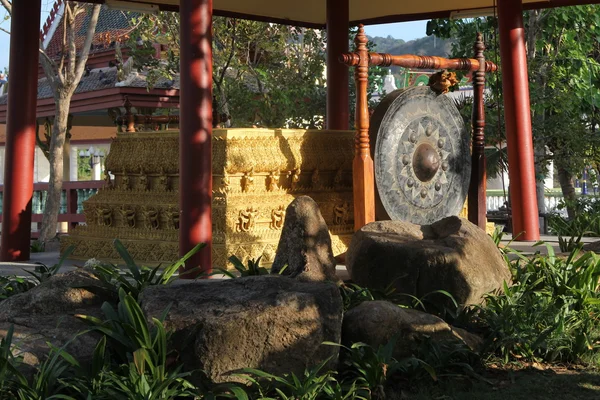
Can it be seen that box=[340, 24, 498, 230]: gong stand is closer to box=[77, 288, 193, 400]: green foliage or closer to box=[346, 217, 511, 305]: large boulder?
box=[346, 217, 511, 305]: large boulder

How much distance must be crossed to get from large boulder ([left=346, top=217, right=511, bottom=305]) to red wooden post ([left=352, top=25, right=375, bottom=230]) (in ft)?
5.36

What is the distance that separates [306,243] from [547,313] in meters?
1.72

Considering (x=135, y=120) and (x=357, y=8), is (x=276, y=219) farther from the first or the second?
(x=357, y=8)

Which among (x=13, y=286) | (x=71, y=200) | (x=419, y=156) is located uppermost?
(x=71, y=200)

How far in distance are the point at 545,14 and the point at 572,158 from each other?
106 inches

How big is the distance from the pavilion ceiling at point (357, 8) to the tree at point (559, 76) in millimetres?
3320

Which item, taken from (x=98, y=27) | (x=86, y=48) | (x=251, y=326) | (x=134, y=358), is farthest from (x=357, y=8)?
(x=98, y=27)

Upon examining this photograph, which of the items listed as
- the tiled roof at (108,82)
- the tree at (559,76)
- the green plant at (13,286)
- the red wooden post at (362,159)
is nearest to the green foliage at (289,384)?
the green plant at (13,286)

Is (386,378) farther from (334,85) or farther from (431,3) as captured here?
(431,3)

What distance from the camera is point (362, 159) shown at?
913 cm

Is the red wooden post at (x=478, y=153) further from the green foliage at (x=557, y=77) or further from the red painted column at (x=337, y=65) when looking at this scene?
the green foliage at (x=557, y=77)

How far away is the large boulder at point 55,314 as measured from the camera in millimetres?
5266

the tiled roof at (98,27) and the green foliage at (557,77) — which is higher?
the tiled roof at (98,27)

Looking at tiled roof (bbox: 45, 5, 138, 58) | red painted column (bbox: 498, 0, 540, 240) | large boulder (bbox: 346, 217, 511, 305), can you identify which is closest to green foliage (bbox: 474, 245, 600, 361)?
large boulder (bbox: 346, 217, 511, 305)
